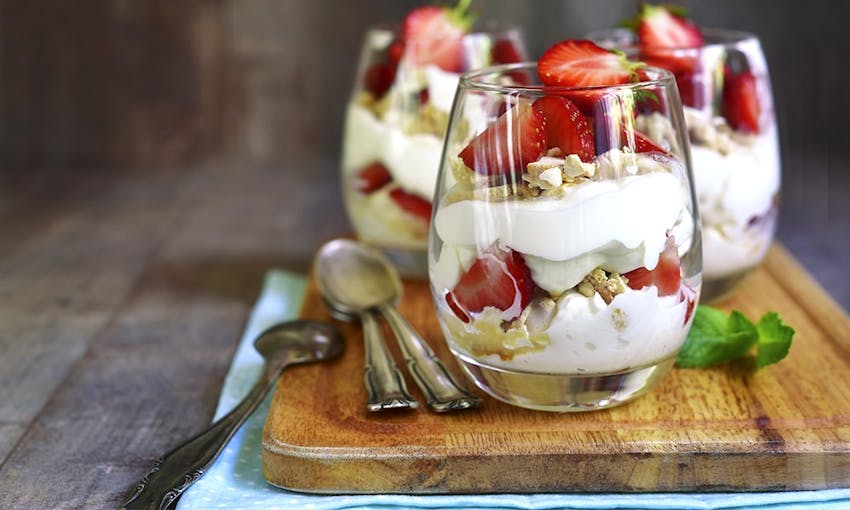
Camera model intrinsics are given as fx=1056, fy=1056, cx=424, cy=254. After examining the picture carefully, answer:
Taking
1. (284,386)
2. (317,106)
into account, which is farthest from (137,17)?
(284,386)

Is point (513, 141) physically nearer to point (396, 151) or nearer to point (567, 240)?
point (567, 240)

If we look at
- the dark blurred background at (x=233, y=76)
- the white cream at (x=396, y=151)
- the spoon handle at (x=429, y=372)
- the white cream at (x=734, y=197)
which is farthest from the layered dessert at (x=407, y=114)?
the dark blurred background at (x=233, y=76)

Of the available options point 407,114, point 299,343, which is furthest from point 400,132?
point 299,343

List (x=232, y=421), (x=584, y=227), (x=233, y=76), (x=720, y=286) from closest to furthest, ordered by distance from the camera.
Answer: (x=584, y=227) → (x=232, y=421) → (x=720, y=286) → (x=233, y=76)

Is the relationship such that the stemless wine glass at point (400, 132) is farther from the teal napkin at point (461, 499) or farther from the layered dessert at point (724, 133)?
the teal napkin at point (461, 499)

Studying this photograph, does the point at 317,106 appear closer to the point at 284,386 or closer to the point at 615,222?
the point at 284,386

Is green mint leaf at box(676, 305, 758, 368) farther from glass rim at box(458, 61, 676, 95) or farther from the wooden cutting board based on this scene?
glass rim at box(458, 61, 676, 95)

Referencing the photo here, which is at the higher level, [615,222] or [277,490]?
[615,222]
